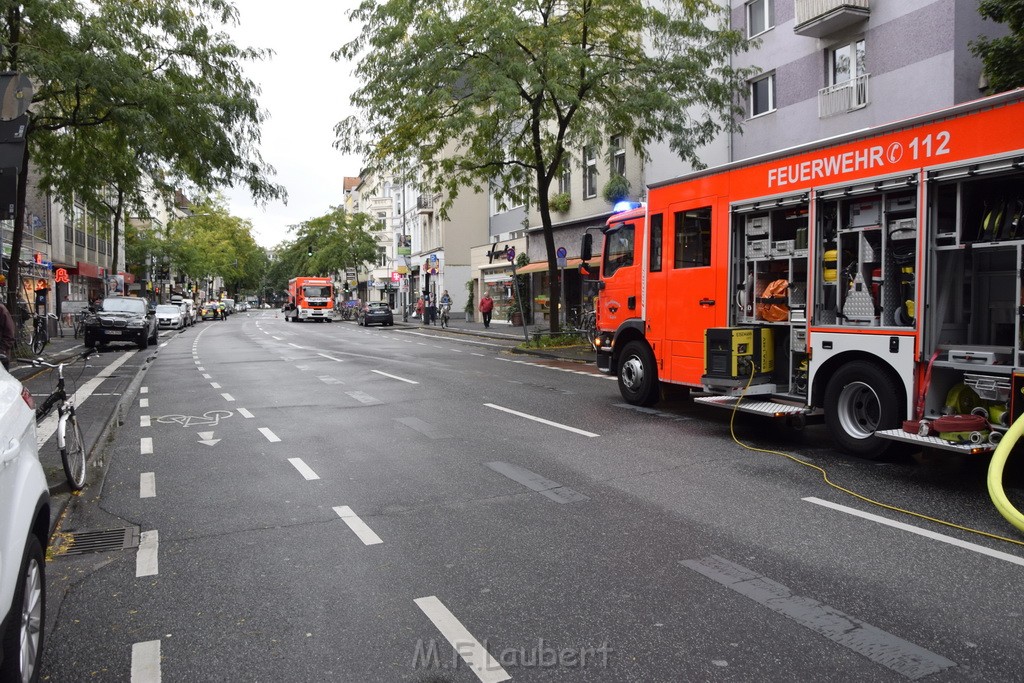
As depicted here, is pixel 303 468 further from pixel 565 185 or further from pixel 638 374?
pixel 565 185

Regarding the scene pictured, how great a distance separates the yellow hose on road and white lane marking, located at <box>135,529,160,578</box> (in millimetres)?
5333

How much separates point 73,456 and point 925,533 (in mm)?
6397

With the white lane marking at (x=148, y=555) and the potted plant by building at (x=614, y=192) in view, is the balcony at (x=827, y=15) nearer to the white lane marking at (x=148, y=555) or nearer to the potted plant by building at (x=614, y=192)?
the potted plant by building at (x=614, y=192)

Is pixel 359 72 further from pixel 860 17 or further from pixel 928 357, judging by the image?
pixel 928 357

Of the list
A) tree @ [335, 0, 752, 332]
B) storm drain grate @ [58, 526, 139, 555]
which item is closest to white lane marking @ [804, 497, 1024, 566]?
storm drain grate @ [58, 526, 139, 555]

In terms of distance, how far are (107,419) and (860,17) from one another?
17960 millimetres

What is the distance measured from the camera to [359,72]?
65.8 ft

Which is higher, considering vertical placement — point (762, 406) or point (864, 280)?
point (864, 280)

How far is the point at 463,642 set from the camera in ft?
12.0

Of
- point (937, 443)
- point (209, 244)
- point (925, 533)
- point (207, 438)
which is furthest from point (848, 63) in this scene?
point (209, 244)

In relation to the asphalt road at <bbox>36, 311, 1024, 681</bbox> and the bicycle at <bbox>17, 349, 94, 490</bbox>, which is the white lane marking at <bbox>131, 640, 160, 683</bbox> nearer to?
the asphalt road at <bbox>36, 311, 1024, 681</bbox>

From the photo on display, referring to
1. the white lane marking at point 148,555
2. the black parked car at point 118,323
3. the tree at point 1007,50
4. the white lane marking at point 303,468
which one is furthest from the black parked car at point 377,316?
the white lane marking at point 148,555

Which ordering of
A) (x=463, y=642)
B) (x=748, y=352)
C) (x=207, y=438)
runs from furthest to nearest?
(x=207, y=438) → (x=748, y=352) → (x=463, y=642)

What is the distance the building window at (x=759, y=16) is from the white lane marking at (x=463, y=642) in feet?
71.9
